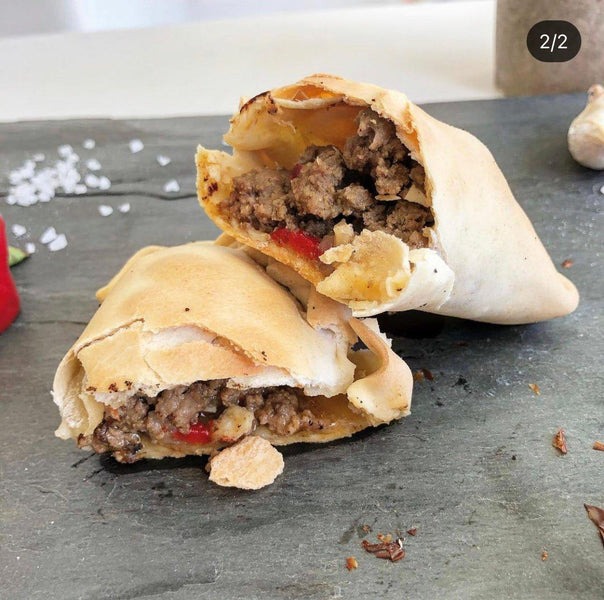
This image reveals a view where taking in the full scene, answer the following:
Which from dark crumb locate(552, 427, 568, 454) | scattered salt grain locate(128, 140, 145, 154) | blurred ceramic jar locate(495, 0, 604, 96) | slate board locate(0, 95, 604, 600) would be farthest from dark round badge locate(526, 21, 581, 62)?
dark crumb locate(552, 427, 568, 454)

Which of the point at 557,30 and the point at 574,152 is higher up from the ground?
the point at 557,30

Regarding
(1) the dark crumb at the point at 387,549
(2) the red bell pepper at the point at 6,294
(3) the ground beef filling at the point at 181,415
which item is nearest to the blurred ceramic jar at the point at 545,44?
(3) the ground beef filling at the point at 181,415

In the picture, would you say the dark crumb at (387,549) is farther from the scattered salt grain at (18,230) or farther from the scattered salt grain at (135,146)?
the scattered salt grain at (135,146)

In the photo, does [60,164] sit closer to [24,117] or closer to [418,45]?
[24,117]

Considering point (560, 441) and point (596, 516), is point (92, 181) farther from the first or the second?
point (596, 516)

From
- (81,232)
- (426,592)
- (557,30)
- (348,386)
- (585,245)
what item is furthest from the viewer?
(557,30)

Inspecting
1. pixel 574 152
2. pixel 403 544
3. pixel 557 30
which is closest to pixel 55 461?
pixel 403 544

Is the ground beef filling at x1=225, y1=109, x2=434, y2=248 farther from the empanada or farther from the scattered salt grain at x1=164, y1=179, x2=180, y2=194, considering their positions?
the scattered salt grain at x1=164, y1=179, x2=180, y2=194
